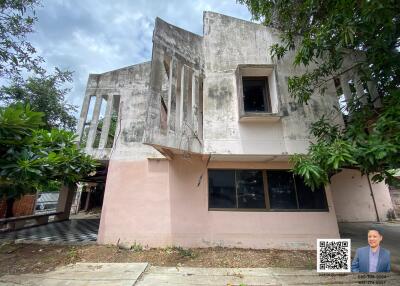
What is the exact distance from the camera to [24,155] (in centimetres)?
331

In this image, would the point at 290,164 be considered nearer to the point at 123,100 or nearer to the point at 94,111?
the point at 123,100

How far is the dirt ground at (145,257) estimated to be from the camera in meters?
4.59

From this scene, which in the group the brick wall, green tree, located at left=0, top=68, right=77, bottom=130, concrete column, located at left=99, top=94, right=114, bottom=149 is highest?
green tree, located at left=0, top=68, right=77, bottom=130

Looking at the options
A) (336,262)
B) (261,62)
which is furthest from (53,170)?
(261,62)

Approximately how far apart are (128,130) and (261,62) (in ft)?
14.5

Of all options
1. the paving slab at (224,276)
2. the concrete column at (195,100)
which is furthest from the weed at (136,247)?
the concrete column at (195,100)

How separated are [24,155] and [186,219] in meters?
3.83

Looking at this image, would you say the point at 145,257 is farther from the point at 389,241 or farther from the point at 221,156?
the point at 389,241

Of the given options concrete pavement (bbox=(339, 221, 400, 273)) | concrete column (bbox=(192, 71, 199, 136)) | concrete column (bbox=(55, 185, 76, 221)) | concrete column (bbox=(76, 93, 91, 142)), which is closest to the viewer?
concrete pavement (bbox=(339, 221, 400, 273))

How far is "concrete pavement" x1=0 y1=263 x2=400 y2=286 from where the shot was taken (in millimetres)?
3705

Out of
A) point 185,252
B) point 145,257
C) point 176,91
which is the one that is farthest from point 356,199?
point 176,91

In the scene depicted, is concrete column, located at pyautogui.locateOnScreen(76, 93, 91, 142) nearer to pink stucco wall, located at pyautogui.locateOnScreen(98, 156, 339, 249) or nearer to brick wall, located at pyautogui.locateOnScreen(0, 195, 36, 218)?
pink stucco wall, located at pyautogui.locateOnScreen(98, 156, 339, 249)

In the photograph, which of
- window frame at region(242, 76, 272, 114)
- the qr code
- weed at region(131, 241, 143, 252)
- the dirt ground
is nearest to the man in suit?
the qr code

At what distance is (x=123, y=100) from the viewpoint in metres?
6.91
